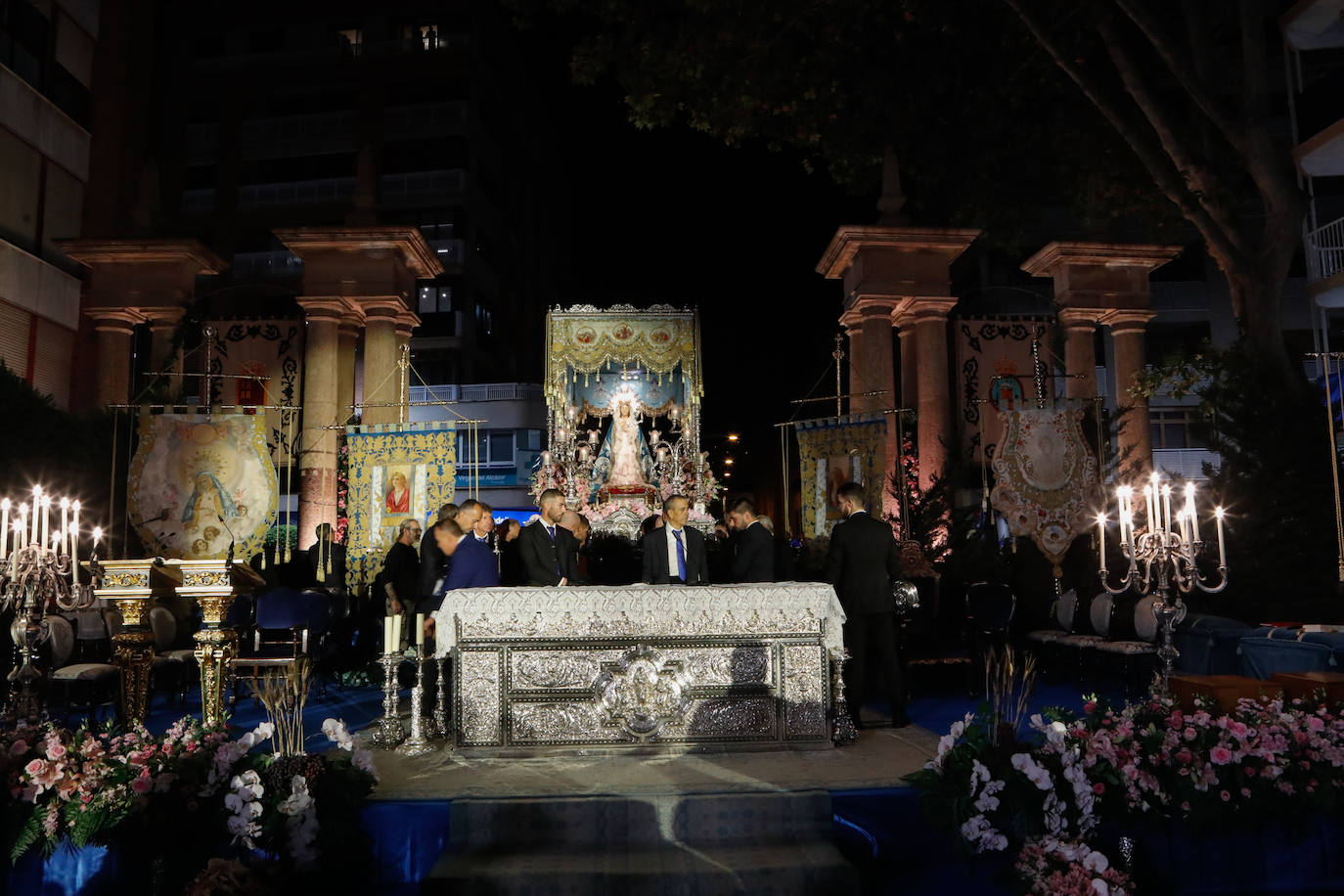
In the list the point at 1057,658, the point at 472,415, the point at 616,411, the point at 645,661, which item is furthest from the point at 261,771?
the point at 472,415

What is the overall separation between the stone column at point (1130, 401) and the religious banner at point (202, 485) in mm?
11213

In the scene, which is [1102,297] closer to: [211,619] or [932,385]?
[932,385]

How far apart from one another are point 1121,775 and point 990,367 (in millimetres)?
10618

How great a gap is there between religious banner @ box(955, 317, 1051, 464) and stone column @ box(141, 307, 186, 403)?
1161 centimetres

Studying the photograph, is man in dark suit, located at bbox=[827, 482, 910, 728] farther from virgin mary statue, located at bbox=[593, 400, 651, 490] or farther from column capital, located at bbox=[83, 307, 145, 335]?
column capital, located at bbox=[83, 307, 145, 335]

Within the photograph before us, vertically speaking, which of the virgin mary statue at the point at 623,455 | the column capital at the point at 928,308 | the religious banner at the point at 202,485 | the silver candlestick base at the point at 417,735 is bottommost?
the silver candlestick base at the point at 417,735

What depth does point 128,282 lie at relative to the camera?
14992 mm

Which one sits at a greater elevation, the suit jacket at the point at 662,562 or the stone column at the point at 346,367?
the stone column at the point at 346,367

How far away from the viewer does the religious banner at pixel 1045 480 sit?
11.7 meters

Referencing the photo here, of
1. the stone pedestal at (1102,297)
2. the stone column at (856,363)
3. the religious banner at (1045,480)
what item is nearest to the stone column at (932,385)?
the stone column at (856,363)

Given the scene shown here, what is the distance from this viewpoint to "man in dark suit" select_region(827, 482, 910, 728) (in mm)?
7465

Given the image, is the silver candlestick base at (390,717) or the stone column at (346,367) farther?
the stone column at (346,367)

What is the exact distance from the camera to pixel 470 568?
7.39 m

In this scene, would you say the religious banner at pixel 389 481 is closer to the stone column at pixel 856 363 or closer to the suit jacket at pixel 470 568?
the suit jacket at pixel 470 568
